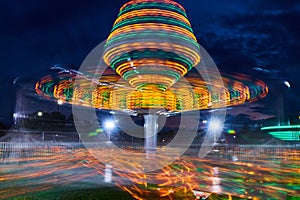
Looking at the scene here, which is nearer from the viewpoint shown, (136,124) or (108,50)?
(108,50)

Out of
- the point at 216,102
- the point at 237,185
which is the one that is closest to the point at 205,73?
the point at 237,185

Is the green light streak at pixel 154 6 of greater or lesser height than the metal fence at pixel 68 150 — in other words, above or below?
above

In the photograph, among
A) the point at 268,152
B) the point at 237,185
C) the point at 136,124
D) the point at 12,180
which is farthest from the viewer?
the point at 136,124

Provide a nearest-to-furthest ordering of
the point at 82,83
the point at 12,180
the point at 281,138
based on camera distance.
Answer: the point at 12,180 < the point at 82,83 < the point at 281,138

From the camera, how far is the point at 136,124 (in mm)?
58656

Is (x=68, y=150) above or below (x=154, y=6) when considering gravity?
below

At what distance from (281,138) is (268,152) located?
85.8ft

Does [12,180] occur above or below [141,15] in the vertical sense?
below

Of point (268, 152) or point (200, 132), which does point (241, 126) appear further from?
point (268, 152)

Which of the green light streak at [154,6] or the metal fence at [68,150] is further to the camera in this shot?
the metal fence at [68,150]

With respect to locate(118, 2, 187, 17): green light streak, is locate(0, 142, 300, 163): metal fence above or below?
below

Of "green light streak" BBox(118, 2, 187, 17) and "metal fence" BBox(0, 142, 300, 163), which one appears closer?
"green light streak" BBox(118, 2, 187, 17)

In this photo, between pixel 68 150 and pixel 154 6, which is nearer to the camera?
pixel 154 6

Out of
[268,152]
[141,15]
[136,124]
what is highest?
[141,15]
